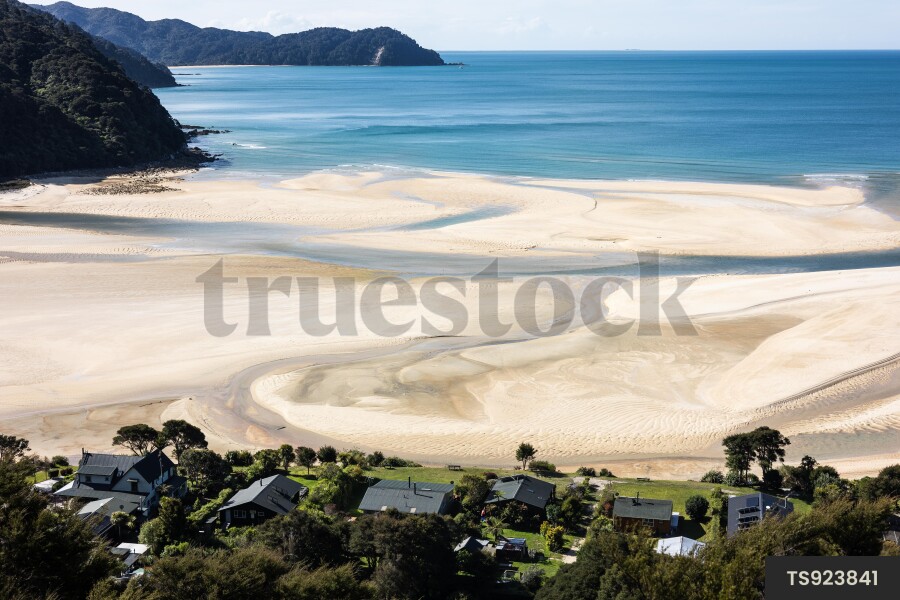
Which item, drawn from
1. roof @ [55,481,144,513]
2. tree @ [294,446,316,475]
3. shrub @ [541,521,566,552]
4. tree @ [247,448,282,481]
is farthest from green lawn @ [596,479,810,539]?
roof @ [55,481,144,513]

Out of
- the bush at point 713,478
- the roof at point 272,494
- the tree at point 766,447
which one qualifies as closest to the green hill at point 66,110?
the roof at point 272,494

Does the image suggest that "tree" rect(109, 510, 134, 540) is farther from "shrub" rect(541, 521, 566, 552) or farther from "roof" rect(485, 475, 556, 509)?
"shrub" rect(541, 521, 566, 552)

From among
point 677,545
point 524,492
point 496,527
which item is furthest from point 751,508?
point 496,527

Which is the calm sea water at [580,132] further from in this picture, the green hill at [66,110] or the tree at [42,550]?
the tree at [42,550]

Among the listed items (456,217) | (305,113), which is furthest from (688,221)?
(305,113)

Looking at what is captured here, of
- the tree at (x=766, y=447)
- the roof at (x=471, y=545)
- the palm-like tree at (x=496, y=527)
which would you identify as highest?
the tree at (x=766, y=447)

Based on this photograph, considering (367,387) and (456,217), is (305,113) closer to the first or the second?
(456,217)

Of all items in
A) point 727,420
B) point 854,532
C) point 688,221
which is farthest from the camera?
point 688,221
